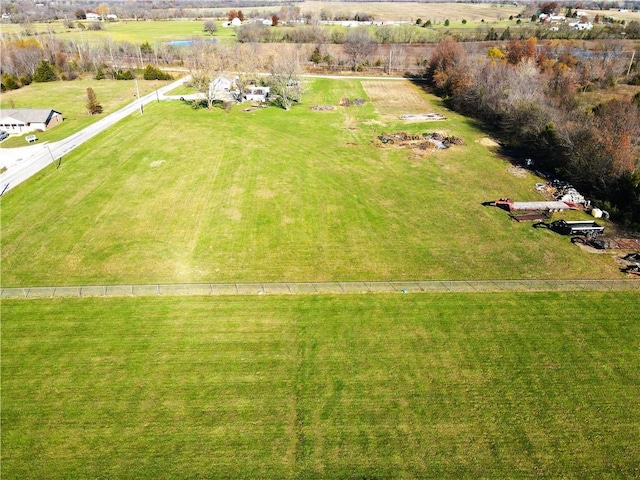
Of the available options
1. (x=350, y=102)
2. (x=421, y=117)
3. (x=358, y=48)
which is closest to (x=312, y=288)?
(x=421, y=117)

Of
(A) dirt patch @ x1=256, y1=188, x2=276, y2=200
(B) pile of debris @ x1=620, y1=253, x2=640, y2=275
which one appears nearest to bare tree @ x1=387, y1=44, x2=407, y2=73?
(A) dirt patch @ x1=256, y1=188, x2=276, y2=200

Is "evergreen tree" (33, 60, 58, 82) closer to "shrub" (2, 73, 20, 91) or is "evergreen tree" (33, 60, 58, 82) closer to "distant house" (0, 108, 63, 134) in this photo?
"shrub" (2, 73, 20, 91)

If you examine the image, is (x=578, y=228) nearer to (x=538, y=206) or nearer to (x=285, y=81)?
(x=538, y=206)

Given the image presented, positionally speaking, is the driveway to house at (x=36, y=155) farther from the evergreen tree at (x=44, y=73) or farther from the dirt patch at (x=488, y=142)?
the dirt patch at (x=488, y=142)

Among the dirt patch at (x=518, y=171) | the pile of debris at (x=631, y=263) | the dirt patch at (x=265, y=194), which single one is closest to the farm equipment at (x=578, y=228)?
the pile of debris at (x=631, y=263)

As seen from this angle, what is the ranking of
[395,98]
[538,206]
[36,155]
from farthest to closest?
[395,98]
[36,155]
[538,206]

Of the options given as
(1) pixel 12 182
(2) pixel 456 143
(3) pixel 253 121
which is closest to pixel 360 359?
(2) pixel 456 143
